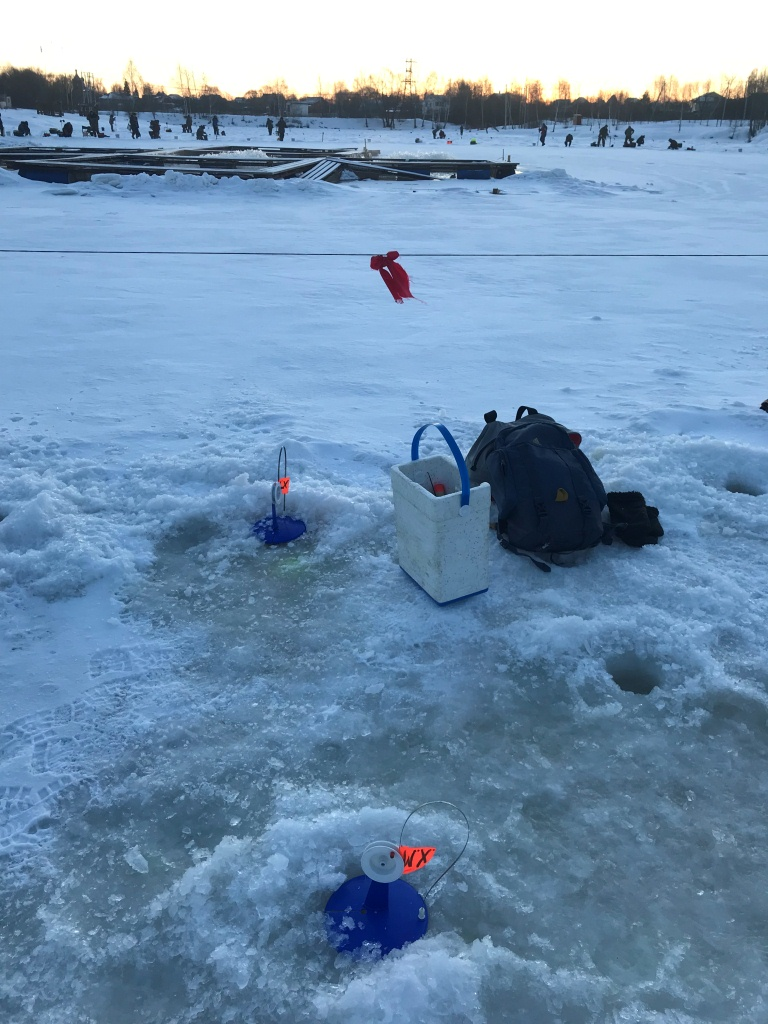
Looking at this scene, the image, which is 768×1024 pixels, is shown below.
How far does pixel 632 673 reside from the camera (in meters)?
2.96

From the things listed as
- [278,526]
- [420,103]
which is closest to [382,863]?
[278,526]

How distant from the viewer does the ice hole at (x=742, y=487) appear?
434 centimetres

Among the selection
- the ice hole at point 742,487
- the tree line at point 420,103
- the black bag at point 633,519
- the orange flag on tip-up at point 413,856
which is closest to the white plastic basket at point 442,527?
the black bag at point 633,519

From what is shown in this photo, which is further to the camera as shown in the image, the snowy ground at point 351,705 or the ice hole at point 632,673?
the ice hole at point 632,673

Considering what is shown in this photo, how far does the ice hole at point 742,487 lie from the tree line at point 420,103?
79215mm

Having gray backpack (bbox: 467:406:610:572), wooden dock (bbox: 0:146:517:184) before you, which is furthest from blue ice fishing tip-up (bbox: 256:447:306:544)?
wooden dock (bbox: 0:146:517:184)

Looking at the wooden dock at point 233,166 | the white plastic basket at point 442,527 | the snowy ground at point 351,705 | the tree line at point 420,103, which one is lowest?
the snowy ground at point 351,705

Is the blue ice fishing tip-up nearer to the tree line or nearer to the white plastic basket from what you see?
the white plastic basket

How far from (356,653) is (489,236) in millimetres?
12617

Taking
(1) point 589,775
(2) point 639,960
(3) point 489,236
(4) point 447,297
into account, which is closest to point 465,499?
(1) point 589,775

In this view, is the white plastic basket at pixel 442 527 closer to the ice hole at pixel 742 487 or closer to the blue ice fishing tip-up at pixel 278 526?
the blue ice fishing tip-up at pixel 278 526

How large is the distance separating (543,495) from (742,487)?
5.91 feet

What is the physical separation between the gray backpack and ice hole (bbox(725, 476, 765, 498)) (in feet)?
4.11

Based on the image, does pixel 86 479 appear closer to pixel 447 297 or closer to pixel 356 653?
pixel 356 653
